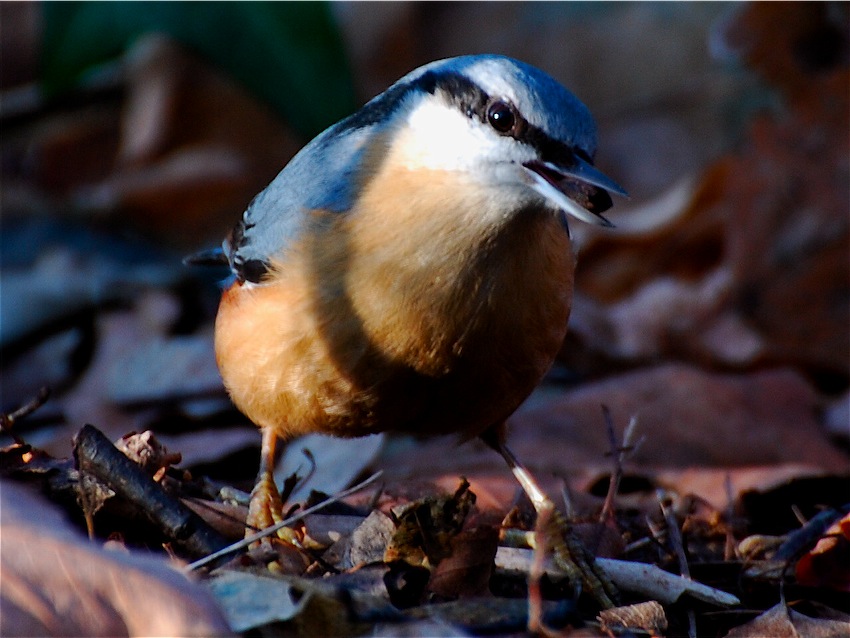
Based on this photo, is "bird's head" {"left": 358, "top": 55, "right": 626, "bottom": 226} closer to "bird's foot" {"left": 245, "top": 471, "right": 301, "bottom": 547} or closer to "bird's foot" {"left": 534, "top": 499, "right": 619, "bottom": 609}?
"bird's foot" {"left": 534, "top": 499, "right": 619, "bottom": 609}

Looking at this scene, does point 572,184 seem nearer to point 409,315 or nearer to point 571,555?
point 409,315

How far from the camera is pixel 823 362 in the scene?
234 inches

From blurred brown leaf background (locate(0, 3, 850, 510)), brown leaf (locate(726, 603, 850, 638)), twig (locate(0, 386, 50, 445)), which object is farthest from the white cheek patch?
blurred brown leaf background (locate(0, 3, 850, 510))

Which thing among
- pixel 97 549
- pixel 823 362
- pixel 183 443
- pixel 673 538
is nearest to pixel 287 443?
pixel 183 443

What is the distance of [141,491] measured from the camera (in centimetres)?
260

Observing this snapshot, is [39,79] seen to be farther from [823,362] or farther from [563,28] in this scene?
[823,362]

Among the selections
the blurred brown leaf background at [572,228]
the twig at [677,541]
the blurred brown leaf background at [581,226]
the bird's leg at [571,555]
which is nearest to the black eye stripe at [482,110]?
the bird's leg at [571,555]

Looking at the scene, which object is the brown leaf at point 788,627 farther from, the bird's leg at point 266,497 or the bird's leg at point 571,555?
the bird's leg at point 266,497

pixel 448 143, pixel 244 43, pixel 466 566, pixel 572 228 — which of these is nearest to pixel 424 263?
pixel 448 143

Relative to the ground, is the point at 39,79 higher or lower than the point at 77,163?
higher

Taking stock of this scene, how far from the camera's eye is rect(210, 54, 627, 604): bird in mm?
2848

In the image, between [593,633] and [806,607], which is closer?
[593,633]

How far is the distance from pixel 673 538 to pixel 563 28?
7.07 m

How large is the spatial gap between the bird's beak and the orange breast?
0.39ft
